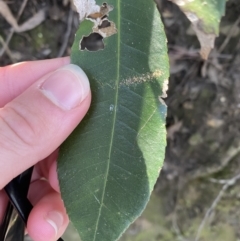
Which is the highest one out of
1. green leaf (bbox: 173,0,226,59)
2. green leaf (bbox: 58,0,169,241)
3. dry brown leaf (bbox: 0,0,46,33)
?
green leaf (bbox: 173,0,226,59)

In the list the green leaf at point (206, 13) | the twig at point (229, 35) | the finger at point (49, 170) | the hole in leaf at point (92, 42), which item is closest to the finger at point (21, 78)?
the finger at point (49, 170)

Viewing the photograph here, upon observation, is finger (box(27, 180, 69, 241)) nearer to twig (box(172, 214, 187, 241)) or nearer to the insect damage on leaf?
the insect damage on leaf

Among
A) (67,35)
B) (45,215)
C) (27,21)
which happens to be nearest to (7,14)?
(27,21)

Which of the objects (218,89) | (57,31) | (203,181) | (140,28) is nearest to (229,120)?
(218,89)

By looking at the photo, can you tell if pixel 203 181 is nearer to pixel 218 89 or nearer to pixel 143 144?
pixel 218 89

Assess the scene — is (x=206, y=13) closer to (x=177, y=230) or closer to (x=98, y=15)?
(x=98, y=15)

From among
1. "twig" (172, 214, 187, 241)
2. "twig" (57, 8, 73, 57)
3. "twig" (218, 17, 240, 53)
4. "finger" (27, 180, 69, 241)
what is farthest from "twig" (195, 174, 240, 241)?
"twig" (57, 8, 73, 57)
